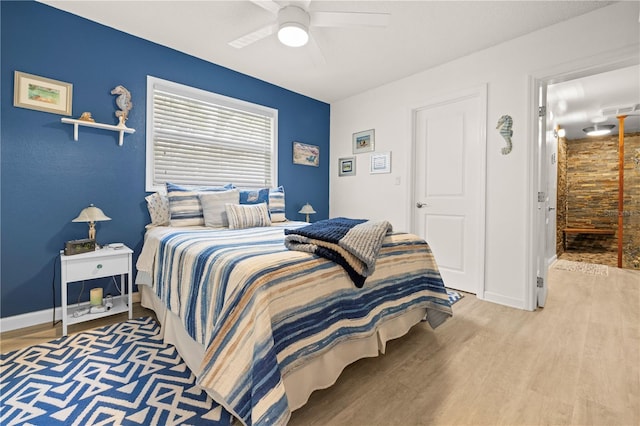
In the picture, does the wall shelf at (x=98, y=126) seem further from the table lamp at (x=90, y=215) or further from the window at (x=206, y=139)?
the table lamp at (x=90, y=215)

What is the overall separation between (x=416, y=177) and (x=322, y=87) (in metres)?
1.75

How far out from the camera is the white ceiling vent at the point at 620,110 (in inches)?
159

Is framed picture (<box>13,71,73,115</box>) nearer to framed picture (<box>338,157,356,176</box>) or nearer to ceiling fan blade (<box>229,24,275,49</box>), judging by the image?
ceiling fan blade (<box>229,24,275,49</box>)

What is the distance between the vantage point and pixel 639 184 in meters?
4.29

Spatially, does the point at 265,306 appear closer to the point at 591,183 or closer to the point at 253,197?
the point at 253,197

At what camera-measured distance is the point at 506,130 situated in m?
2.68

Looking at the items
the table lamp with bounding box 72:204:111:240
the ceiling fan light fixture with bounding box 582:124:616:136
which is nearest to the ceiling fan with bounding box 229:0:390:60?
the table lamp with bounding box 72:204:111:240

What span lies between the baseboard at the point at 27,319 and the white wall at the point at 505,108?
348 cm

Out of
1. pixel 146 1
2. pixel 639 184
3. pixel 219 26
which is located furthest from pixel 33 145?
pixel 639 184

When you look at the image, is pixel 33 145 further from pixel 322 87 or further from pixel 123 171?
pixel 322 87

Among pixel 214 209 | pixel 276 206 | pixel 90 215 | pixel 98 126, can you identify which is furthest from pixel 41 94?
pixel 276 206

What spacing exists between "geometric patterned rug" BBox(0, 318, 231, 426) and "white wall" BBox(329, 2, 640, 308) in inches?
106

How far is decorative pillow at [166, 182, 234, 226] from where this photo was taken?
260 centimetres

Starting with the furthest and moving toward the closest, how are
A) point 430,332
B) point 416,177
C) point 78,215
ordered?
1. point 416,177
2. point 78,215
3. point 430,332
